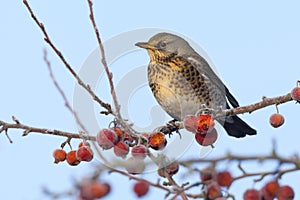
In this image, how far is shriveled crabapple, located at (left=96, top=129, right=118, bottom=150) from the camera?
305cm

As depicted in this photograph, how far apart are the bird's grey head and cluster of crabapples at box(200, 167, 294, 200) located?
395cm

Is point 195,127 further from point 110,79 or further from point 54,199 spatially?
point 54,199

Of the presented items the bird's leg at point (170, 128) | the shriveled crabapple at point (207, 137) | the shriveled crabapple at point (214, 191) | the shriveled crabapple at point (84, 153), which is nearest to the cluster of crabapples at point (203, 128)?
the shriveled crabapple at point (207, 137)

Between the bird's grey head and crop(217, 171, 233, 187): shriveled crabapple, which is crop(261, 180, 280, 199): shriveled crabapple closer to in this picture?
crop(217, 171, 233, 187): shriveled crabapple

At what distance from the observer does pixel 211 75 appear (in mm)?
5844

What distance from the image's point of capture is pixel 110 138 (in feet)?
10.0

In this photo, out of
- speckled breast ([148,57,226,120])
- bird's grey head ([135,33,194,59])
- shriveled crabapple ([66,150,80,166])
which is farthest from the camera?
bird's grey head ([135,33,194,59])

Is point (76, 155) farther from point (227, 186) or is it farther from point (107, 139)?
point (227, 186)

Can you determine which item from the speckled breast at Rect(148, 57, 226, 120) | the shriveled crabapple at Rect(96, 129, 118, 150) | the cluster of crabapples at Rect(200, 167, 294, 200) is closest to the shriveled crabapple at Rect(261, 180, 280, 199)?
the cluster of crabapples at Rect(200, 167, 294, 200)

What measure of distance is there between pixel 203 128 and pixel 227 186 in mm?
1241

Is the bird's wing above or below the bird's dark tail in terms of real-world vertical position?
above

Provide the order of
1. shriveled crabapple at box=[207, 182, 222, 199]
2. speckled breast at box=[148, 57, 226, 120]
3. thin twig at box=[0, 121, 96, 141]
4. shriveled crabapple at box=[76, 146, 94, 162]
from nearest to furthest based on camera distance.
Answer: shriveled crabapple at box=[207, 182, 222, 199] → shriveled crabapple at box=[76, 146, 94, 162] → thin twig at box=[0, 121, 96, 141] → speckled breast at box=[148, 57, 226, 120]

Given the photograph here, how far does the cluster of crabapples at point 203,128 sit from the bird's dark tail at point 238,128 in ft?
7.69

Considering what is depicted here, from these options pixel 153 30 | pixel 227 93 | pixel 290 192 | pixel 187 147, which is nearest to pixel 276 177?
pixel 290 192
